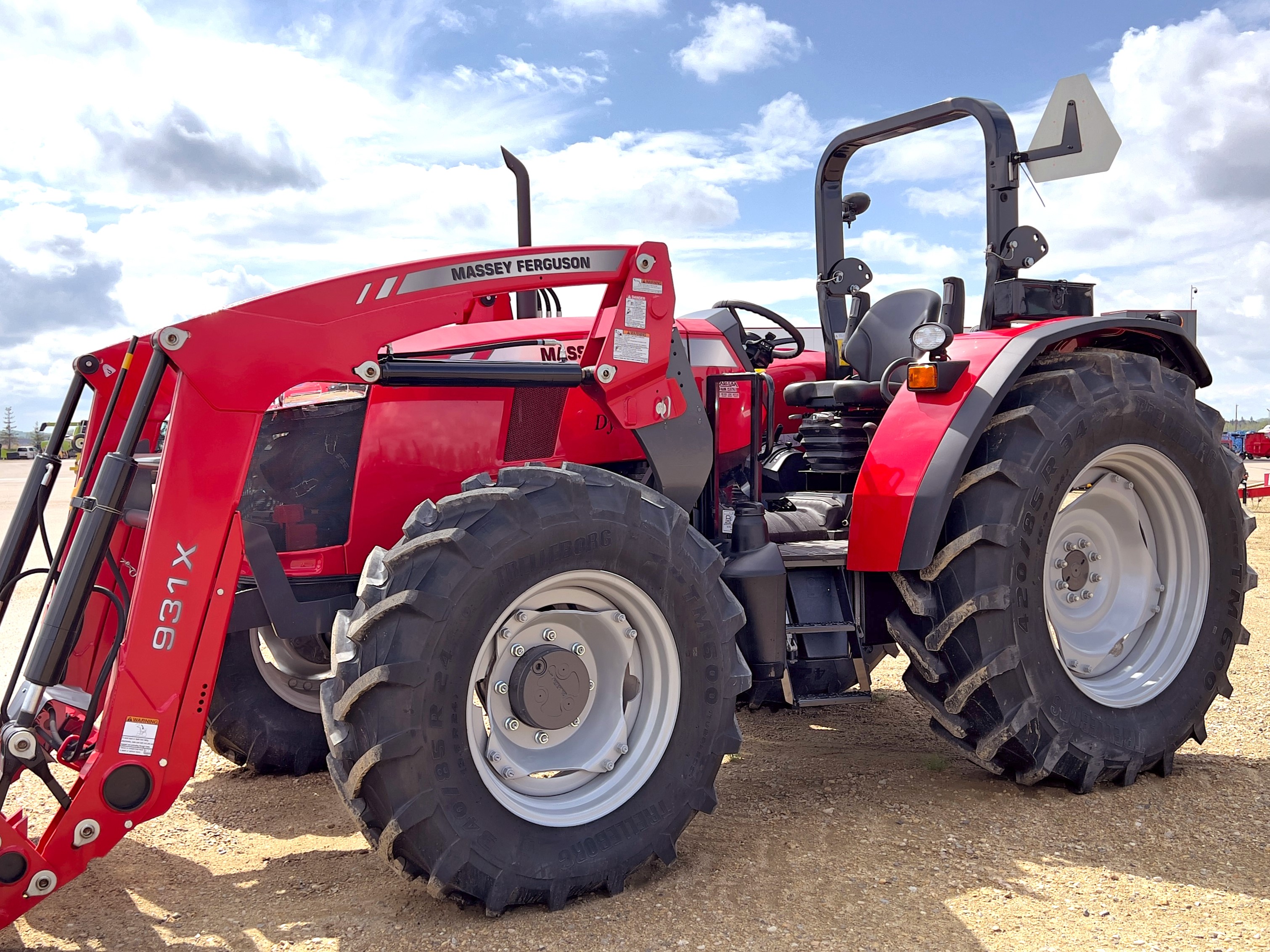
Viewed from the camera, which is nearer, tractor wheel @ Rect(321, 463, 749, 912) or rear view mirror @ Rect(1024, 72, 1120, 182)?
tractor wheel @ Rect(321, 463, 749, 912)

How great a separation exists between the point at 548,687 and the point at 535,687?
40mm

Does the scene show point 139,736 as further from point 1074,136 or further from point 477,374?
point 1074,136

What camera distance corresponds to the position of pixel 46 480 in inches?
135

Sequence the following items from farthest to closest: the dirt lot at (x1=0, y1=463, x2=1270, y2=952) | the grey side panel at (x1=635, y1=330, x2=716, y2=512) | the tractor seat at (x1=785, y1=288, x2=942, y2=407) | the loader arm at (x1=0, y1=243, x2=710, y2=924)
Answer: the tractor seat at (x1=785, y1=288, x2=942, y2=407), the grey side panel at (x1=635, y1=330, x2=716, y2=512), the dirt lot at (x1=0, y1=463, x2=1270, y2=952), the loader arm at (x1=0, y1=243, x2=710, y2=924)

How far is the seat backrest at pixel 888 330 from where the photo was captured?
16.7ft

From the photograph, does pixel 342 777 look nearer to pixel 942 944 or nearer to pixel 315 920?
pixel 315 920

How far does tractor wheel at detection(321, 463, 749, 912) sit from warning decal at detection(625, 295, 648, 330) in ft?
1.94

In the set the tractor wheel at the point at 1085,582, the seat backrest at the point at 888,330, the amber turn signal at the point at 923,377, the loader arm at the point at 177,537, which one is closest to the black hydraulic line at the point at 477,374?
the loader arm at the point at 177,537

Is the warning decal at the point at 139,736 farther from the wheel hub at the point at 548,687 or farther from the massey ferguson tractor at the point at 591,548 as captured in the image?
the wheel hub at the point at 548,687

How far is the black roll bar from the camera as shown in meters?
4.63

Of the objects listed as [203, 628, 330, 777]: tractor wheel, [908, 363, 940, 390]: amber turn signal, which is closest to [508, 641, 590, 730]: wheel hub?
[203, 628, 330, 777]: tractor wheel

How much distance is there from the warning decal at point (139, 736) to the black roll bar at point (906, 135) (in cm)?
360

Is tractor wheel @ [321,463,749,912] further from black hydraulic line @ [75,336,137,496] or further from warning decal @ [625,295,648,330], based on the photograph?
black hydraulic line @ [75,336,137,496]

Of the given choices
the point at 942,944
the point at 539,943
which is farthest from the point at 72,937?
the point at 942,944
